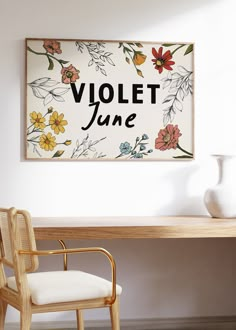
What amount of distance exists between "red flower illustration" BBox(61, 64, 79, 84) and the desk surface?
35.2 inches

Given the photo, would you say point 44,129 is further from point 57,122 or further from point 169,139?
point 169,139

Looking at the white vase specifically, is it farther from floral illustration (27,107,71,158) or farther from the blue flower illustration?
floral illustration (27,107,71,158)

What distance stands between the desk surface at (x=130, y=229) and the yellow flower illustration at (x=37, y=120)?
65cm

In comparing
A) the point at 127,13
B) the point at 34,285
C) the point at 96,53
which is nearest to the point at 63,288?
the point at 34,285

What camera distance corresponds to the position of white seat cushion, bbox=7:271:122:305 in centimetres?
324

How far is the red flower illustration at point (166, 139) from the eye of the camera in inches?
173

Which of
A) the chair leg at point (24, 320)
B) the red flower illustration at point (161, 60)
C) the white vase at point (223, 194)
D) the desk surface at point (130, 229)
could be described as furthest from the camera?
the red flower illustration at point (161, 60)

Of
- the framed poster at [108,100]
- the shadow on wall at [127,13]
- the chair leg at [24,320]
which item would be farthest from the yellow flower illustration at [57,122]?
the chair leg at [24,320]

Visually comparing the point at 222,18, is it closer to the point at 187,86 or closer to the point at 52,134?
the point at 187,86

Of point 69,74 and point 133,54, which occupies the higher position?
point 133,54

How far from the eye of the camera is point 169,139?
440 centimetres

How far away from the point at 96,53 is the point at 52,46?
27cm

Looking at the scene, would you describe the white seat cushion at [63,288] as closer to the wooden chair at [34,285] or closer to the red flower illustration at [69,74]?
the wooden chair at [34,285]

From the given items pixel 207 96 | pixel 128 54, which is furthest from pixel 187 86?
pixel 128 54
